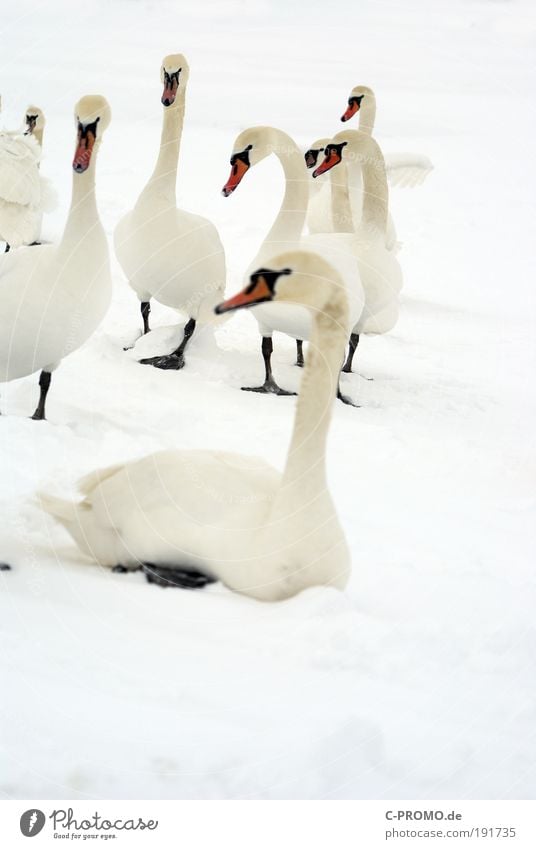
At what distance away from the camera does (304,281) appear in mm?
2543

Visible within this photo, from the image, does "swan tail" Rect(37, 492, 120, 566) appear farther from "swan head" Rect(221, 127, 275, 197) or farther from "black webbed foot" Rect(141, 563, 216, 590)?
"swan head" Rect(221, 127, 275, 197)

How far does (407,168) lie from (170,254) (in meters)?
2.57

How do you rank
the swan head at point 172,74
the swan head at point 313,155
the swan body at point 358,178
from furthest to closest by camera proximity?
the swan body at point 358,178 < the swan head at point 313,155 < the swan head at point 172,74

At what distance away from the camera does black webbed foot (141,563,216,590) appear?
255 cm

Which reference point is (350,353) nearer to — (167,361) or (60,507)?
(167,361)

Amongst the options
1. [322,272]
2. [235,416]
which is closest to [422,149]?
[235,416]

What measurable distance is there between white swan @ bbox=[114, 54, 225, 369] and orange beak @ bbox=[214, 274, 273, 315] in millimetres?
1938

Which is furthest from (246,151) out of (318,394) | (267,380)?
(318,394)

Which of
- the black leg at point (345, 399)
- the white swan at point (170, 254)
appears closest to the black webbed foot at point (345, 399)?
the black leg at point (345, 399)

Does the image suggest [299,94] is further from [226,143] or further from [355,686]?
[355,686]

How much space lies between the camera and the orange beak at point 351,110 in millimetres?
6219

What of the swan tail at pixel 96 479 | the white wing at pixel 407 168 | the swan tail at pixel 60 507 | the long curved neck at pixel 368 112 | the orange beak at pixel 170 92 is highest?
the orange beak at pixel 170 92

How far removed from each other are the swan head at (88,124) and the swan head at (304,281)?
55.8 inches

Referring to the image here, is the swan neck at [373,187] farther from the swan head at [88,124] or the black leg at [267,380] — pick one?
the swan head at [88,124]
